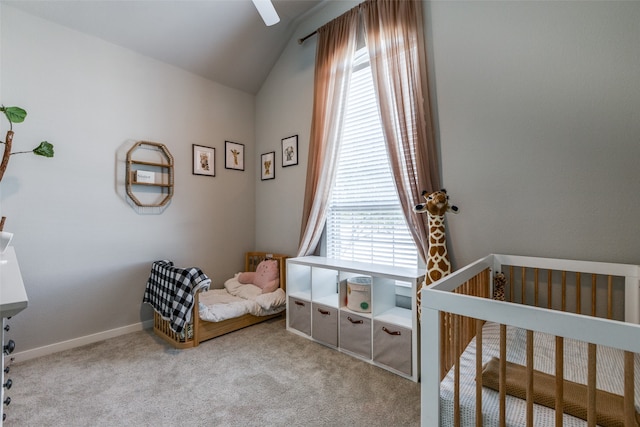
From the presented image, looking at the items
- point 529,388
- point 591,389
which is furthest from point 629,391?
point 529,388

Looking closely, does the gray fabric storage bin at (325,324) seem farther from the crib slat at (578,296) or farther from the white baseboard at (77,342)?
the white baseboard at (77,342)

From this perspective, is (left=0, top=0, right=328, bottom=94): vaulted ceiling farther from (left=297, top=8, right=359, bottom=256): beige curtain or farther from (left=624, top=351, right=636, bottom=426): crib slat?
(left=624, top=351, right=636, bottom=426): crib slat

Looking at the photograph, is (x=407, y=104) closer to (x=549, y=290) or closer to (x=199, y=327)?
(x=549, y=290)

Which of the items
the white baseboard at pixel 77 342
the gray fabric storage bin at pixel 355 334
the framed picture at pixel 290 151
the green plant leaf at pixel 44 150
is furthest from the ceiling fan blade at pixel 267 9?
the white baseboard at pixel 77 342

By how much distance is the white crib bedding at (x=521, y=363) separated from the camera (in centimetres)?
96

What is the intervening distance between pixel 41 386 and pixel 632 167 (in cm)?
356

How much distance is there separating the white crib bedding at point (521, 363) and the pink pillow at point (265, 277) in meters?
1.94

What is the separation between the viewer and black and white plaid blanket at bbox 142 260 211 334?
7.36 feet

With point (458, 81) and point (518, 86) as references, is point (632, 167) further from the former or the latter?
point (458, 81)

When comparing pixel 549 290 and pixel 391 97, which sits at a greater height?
Answer: pixel 391 97

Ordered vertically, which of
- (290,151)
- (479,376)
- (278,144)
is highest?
(278,144)

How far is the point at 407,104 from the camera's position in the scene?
2.14 meters

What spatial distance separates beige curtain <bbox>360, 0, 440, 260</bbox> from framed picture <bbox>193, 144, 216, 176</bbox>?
1904 millimetres

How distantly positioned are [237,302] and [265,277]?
406mm
